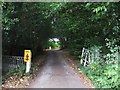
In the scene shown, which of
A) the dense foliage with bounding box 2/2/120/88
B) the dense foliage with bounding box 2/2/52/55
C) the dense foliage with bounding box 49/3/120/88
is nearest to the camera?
the dense foliage with bounding box 49/3/120/88

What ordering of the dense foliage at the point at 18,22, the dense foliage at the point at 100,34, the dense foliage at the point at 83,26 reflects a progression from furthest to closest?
the dense foliage at the point at 18,22 → the dense foliage at the point at 83,26 → the dense foliage at the point at 100,34

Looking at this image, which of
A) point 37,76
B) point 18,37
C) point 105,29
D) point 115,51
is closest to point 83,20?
point 105,29

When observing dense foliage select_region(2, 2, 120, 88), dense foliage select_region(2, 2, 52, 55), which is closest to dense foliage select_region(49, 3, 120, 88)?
dense foliage select_region(2, 2, 120, 88)

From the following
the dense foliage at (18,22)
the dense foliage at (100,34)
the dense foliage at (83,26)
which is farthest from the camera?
the dense foliage at (18,22)

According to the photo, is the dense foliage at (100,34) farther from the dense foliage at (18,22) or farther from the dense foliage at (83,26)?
the dense foliage at (18,22)

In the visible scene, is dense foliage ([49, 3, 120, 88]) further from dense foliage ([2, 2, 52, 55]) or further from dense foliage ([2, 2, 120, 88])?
dense foliage ([2, 2, 52, 55])

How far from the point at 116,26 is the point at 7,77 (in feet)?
19.0

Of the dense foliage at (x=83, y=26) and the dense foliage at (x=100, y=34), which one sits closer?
the dense foliage at (x=100, y=34)

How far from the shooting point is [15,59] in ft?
53.3

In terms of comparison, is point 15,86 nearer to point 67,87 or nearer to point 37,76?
point 67,87

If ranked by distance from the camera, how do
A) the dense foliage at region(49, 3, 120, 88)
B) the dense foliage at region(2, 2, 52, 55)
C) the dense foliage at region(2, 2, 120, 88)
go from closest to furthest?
the dense foliage at region(49, 3, 120, 88) < the dense foliage at region(2, 2, 120, 88) < the dense foliage at region(2, 2, 52, 55)

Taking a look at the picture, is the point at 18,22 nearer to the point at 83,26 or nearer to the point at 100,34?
the point at 83,26

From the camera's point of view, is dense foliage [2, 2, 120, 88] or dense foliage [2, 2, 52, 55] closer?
dense foliage [2, 2, 120, 88]

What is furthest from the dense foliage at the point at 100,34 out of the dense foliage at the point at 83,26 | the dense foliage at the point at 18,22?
the dense foliage at the point at 18,22
